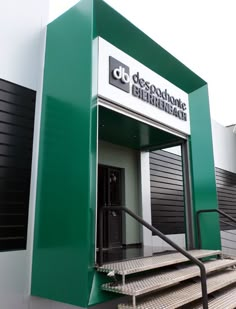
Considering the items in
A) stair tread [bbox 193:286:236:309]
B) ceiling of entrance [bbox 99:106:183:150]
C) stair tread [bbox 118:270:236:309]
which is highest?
ceiling of entrance [bbox 99:106:183:150]

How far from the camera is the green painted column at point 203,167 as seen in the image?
18.0 ft

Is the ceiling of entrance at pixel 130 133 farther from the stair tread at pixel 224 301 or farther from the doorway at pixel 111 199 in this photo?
the stair tread at pixel 224 301

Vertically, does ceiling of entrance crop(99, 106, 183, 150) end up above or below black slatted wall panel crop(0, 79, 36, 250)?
above

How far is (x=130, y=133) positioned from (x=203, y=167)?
1718 millimetres

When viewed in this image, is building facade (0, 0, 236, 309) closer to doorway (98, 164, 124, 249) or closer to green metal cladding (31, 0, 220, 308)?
green metal cladding (31, 0, 220, 308)

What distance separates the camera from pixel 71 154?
11.6ft

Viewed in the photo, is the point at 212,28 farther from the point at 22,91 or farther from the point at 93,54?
the point at 22,91

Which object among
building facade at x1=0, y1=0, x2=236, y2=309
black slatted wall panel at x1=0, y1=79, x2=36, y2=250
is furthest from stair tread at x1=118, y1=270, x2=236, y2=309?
black slatted wall panel at x1=0, y1=79, x2=36, y2=250

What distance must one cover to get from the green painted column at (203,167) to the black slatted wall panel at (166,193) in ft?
4.74

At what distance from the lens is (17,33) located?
4078 millimetres

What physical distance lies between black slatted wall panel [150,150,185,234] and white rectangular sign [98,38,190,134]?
184cm

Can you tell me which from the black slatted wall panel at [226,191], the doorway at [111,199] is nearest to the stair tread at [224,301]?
the doorway at [111,199]

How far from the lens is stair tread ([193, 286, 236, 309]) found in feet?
10.7

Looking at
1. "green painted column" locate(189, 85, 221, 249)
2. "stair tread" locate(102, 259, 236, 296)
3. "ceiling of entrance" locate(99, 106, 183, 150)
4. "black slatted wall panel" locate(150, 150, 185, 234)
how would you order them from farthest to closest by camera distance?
"black slatted wall panel" locate(150, 150, 185, 234), "green painted column" locate(189, 85, 221, 249), "ceiling of entrance" locate(99, 106, 183, 150), "stair tread" locate(102, 259, 236, 296)
